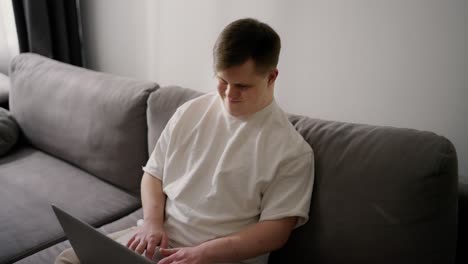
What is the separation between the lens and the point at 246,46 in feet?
3.00

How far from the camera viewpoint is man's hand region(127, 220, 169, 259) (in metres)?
1.00

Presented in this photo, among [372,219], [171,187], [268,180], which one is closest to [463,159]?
[372,219]

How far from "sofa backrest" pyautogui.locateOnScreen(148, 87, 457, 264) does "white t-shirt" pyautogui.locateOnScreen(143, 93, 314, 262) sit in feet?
0.20

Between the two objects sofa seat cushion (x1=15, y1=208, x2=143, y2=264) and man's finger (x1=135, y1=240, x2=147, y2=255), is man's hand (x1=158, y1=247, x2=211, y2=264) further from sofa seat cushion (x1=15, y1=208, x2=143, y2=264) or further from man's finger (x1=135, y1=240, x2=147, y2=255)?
sofa seat cushion (x1=15, y1=208, x2=143, y2=264)

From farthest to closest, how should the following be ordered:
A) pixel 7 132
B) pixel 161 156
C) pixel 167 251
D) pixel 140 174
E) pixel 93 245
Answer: pixel 7 132, pixel 140 174, pixel 161 156, pixel 167 251, pixel 93 245

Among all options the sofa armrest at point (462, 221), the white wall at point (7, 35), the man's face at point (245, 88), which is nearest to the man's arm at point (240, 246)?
the man's face at point (245, 88)

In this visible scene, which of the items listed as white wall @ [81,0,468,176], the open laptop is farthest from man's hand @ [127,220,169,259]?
white wall @ [81,0,468,176]

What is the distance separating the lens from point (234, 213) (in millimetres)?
1006

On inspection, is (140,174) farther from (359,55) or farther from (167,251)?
(359,55)

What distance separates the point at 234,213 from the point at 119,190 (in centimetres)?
76

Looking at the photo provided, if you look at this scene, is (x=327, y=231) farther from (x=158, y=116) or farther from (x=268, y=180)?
(x=158, y=116)

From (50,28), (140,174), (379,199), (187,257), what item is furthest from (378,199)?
(50,28)

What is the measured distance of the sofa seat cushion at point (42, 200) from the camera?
4.14ft

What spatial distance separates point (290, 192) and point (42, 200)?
101cm
